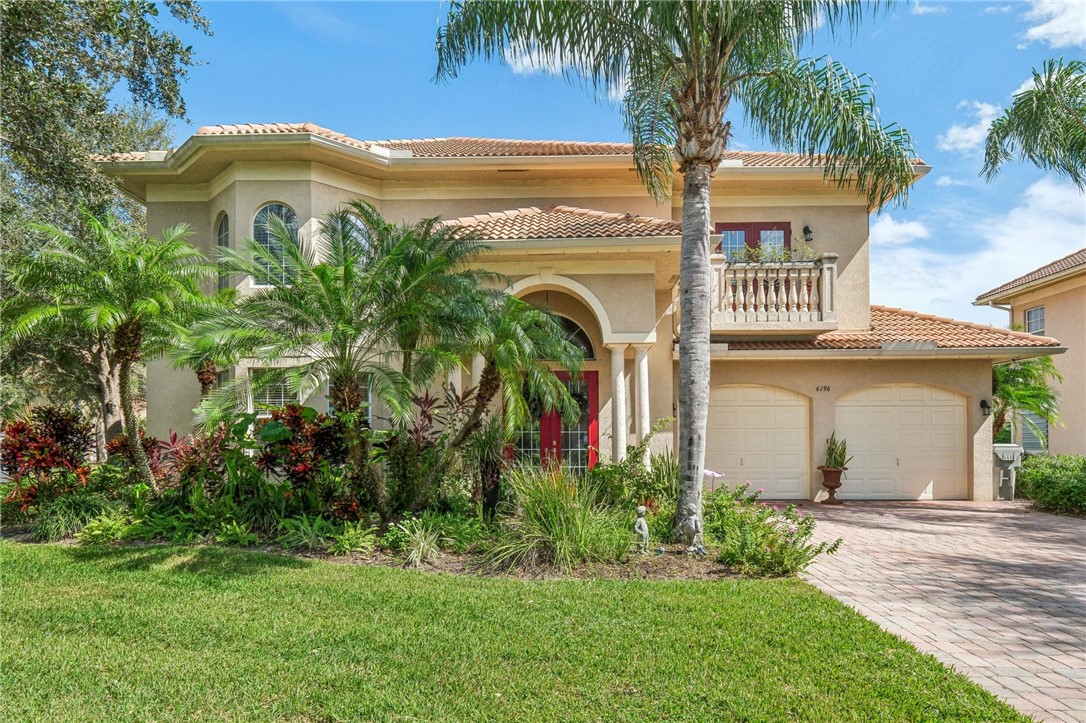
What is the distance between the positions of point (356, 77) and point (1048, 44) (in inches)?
599

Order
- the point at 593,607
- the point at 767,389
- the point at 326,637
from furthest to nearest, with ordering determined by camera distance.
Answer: the point at 767,389 → the point at 593,607 → the point at 326,637

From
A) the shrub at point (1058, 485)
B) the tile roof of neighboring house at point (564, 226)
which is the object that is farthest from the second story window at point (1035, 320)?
the tile roof of neighboring house at point (564, 226)

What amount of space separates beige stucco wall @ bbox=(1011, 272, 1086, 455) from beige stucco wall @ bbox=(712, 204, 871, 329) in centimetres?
934

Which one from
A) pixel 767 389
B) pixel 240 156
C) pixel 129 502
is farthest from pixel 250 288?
pixel 767 389

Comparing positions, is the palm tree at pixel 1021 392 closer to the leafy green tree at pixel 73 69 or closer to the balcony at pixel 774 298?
the balcony at pixel 774 298

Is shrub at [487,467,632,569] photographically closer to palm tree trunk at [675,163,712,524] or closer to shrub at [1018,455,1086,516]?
palm tree trunk at [675,163,712,524]

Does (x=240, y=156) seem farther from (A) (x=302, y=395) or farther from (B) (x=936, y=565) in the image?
(B) (x=936, y=565)

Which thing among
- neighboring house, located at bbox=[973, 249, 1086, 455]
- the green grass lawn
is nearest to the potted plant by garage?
the green grass lawn

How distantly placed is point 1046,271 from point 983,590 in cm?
1936

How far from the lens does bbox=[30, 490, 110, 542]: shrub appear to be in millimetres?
9234

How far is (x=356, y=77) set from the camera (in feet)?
35.9

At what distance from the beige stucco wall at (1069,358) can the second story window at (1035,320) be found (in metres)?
0.32

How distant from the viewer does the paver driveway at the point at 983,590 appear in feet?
16.0

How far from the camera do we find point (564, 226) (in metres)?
12.0
